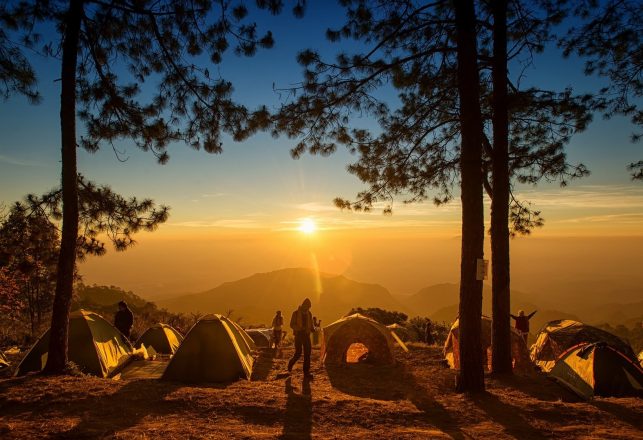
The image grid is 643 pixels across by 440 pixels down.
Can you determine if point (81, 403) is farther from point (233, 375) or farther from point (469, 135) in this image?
point (469, 135)

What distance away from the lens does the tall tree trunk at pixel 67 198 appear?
26.4 feet

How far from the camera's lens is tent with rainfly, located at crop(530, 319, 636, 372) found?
12201mm

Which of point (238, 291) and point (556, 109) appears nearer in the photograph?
point (556, 109)

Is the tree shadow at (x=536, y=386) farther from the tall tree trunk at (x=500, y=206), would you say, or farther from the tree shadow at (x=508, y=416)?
the tree shadow at (x=508, y=416)

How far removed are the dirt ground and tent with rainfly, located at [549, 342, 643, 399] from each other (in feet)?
3.92

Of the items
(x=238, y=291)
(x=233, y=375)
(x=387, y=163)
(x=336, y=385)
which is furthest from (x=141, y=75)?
(x=238, y=291)

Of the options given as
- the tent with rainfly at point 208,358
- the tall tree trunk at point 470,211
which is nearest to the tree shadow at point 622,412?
the tall tree trunk at point 470,211

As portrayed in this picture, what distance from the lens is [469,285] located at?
7.50 meters

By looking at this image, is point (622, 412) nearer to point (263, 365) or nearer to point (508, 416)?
point (508, 416)

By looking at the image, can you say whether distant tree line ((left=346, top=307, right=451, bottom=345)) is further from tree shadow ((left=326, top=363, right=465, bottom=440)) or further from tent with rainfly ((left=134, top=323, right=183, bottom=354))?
tent with rainfly ((left=134, top=323, right=183, bottom=354))

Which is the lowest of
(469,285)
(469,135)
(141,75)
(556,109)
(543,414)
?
(543,414)

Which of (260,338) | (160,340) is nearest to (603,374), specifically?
(260,338)

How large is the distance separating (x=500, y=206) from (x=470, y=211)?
8.68 feet

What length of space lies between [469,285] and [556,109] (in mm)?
5859
